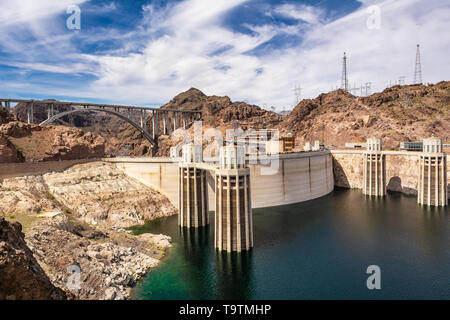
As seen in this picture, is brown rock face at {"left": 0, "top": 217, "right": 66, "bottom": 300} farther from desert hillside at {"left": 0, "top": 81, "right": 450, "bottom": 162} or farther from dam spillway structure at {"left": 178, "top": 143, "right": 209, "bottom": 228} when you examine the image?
desert hillside at {"left": 0, "top": 81, "right": 450, "bottom": 162}

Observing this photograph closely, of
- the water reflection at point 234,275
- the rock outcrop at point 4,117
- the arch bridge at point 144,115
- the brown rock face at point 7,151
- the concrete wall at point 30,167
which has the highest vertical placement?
the arch bridge at point 144,115

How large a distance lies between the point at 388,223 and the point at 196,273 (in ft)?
114

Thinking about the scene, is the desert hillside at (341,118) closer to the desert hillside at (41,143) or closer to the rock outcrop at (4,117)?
the desert hillside at (41,143)

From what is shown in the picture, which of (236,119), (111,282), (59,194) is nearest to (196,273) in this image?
(111,282)

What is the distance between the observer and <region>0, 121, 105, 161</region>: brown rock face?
54.1 m

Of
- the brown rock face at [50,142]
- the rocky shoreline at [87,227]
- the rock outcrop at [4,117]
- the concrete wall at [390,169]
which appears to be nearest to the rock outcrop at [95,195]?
the rocky shoreline at [87,227]

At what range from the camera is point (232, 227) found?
36.8 m

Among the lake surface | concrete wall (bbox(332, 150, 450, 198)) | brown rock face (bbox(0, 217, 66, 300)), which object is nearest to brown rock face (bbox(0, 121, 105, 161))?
the lake surface

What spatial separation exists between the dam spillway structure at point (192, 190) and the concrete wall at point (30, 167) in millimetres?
25228

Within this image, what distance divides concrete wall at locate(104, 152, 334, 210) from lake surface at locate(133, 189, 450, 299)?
202 inches

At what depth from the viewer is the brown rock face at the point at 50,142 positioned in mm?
54062

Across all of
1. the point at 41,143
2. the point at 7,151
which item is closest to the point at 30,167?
the point at 7,151

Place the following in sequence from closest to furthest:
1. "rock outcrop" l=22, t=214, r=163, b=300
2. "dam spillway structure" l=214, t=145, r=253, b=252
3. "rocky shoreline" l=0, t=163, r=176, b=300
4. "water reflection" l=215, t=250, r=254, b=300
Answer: "rock outcrop" l=22, t=214, r=163, b=300
"rocky shoreline" l=0, t=163, r=176, b=300
"water reflection" l=215, t=250, r=254, b=300
"dam spillway structure" l=214, t=145, r=253, b=252
